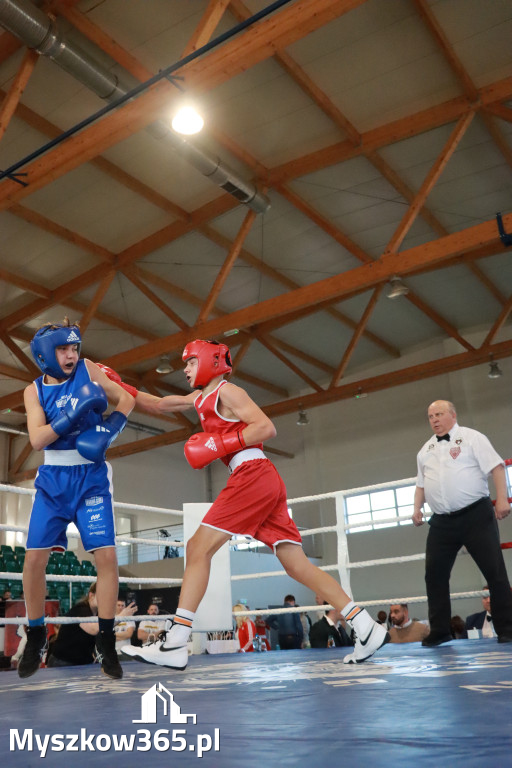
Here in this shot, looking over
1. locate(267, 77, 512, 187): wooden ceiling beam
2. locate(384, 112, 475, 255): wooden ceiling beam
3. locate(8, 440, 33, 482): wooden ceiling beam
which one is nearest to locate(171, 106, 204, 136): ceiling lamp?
locate(267, 77, 512, 187): wooden ceiling beam

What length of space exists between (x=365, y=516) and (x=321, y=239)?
21.6ft

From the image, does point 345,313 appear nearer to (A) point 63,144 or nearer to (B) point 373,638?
(A) point 63,144

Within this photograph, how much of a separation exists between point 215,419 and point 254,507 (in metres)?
0.38

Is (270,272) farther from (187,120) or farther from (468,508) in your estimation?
(468,508)

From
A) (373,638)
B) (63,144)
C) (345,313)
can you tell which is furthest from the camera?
(345,313)

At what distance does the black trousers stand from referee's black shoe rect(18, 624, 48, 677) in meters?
1.90

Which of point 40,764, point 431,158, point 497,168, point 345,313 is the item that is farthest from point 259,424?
point 345,313

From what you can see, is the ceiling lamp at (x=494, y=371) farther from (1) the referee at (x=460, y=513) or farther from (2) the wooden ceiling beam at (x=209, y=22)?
(1) the referee at (x=460, y=513)

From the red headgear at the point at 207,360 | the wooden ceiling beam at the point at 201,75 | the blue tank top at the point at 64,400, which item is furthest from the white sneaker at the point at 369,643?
the wooden ceiling beam at the point at 201,75

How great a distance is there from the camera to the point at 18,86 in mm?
5316

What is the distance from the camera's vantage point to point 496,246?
31.5 ft

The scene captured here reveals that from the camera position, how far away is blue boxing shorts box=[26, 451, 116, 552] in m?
2.27

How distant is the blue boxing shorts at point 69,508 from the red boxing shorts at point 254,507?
367 millimetres

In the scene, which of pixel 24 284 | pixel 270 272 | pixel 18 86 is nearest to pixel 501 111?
pixel 270 272
